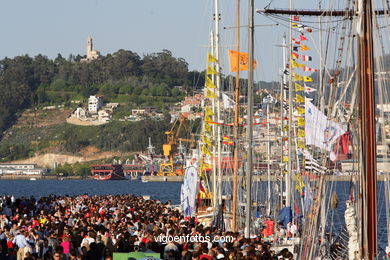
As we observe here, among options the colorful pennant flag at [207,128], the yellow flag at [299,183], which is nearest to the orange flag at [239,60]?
the yellow flag at [299,183]

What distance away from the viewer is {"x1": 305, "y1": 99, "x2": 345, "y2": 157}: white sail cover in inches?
770

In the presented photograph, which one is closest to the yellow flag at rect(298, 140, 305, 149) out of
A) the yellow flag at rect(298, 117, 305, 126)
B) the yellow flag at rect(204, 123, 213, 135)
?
the yellow flag at rect(298, 117, 305, 126)

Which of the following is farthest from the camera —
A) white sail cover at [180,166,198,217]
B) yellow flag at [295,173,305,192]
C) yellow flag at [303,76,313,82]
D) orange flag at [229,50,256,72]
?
yellow flag at [295,173,305,192]

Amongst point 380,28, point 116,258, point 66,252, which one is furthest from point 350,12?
point 66,252

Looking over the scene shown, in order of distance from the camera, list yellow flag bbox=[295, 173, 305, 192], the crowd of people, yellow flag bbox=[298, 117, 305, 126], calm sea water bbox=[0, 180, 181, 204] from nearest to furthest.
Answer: the crowd of people, yellow flag bbox=[298, 117, 305, 126], yellow flag bbox=[295, 173, 305, 192], calm sea water bbox=[0, 180, 181, 204]

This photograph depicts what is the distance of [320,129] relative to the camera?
67.9ft

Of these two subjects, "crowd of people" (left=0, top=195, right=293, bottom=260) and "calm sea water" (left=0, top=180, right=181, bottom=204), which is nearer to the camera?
"crowd of people" (left=0, top=195, right=293, bottom=260)

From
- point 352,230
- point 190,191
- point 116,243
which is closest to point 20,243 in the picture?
point 116,243

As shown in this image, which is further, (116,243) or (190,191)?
(190,191)

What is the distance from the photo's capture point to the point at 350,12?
18.3 metres

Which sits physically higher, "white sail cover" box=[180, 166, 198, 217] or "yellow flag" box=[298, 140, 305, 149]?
"yellow flag" box=[298, 140, 305, 149]

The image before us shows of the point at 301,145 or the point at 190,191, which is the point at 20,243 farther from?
the point at 301,145

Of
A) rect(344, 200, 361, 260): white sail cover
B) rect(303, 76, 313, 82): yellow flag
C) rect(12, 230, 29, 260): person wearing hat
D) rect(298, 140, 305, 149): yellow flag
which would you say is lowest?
rect(12, 230, 29, 260): person wearing hat

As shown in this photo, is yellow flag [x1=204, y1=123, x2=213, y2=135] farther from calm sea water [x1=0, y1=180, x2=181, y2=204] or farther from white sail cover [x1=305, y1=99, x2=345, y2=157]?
calm sea water [x1=0, y1=180, x2=181, y2=204]
